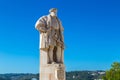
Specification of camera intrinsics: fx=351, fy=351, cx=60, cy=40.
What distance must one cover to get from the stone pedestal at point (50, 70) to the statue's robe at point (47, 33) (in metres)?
0.70

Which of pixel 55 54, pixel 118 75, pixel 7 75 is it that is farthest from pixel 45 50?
pixel 7 75

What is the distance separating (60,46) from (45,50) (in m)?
0.96

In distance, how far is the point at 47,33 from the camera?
19875 millimetres

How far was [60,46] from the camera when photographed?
20109 millimetres

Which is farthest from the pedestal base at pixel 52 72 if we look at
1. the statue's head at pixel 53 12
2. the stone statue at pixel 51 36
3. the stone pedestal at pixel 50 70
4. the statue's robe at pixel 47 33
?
the statue's head at pixel 53 12

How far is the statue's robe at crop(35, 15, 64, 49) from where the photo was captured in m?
19.8

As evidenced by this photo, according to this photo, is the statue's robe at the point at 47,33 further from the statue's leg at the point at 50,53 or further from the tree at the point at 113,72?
the tree at the point at 113,72

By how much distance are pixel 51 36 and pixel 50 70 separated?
78.5 inches

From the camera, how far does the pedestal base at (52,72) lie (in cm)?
1897

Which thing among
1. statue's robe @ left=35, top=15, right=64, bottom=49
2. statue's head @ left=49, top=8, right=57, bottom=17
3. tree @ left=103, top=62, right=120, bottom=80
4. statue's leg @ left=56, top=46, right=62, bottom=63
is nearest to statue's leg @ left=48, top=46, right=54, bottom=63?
statue's robe @ left=35, top=15, right=64, bottom=49

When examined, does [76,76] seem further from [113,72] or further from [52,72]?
[52,72]

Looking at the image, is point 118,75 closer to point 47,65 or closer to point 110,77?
point 110,77

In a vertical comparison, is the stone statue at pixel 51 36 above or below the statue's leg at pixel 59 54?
above

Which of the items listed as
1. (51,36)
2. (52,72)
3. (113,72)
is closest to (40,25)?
(51,36)
